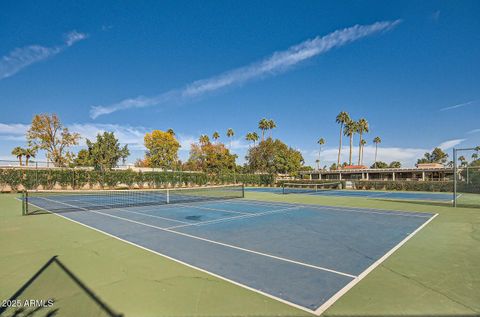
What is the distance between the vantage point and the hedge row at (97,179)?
30.9 m

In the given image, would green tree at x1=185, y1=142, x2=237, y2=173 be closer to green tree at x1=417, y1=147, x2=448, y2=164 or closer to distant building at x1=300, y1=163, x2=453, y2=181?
distant building at x1=300, y1=163, x2=453, y2=181

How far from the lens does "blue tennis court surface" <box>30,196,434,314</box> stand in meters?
5.00

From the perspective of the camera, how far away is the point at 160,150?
2419 inches

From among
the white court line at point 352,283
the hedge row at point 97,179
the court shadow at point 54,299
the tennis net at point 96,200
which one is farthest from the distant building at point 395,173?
the court shadow at point 54,299

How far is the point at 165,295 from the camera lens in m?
4.46

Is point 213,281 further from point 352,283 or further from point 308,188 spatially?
point 308,188

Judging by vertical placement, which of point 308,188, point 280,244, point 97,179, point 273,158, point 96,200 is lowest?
point 308,188

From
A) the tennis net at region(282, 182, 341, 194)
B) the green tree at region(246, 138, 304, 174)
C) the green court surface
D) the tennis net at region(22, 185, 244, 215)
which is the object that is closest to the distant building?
the green tree at region(246, 138, 304, 174)

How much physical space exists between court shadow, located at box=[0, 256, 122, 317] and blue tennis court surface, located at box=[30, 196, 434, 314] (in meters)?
2.14

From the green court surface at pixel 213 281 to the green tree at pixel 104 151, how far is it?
40754 millimetres

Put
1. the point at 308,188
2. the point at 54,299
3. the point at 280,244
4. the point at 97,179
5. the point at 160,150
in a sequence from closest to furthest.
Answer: the point at 54,299 < the point at 280,244 < the point at 97,179 < the point at 308,188 < the point at 160,150

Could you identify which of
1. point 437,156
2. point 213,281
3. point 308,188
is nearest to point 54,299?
point 213,281

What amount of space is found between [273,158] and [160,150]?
26.3m

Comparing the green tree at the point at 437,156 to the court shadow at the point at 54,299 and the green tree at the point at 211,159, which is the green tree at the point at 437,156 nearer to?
the green tree at the point at 211,159
